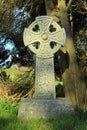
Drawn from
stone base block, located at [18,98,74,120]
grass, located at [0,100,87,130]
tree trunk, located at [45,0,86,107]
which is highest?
tree trunk, located at [45,0,86,107]

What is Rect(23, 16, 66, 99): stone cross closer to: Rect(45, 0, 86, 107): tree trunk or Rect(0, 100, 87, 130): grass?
Rect(0, 100, 87, 130): grass

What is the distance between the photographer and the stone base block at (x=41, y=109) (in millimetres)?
7895

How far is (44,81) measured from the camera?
8.65 metres

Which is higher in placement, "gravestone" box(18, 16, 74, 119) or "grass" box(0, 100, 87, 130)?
"gravestone" box(18, 16, 74, 119)

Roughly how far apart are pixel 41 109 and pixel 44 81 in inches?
36.6

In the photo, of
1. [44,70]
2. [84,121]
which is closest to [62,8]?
[44,70]

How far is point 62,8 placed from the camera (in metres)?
11.7

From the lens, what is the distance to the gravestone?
26.0 feet

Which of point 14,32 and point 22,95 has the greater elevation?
point 14,32

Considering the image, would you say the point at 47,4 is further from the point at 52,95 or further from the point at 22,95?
the point at 52,95

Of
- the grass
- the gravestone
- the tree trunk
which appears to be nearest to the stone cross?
the gravestone

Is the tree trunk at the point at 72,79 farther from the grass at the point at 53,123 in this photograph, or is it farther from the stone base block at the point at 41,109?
the grass at the point at 53,123

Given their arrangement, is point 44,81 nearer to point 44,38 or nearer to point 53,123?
point 44,38

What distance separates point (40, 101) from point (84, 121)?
4.70 ft
